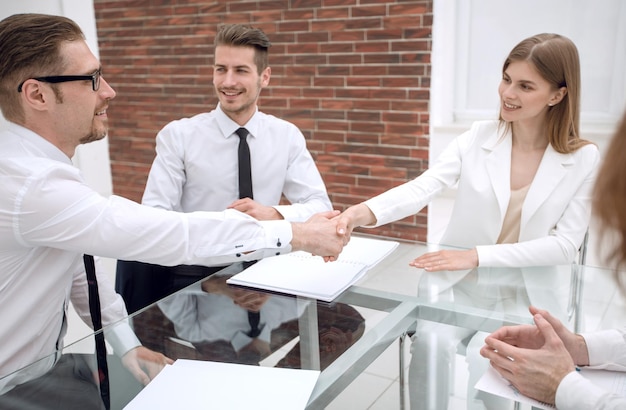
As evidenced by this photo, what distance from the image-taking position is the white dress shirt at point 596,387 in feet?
3.24

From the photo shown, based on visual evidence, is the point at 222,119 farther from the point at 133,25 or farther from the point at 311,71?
the point at 133,25

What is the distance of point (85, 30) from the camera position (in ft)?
13.2

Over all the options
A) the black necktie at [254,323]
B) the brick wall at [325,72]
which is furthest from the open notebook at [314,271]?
the brick wall at [325,72]

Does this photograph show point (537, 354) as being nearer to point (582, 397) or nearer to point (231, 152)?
point (582, 397)

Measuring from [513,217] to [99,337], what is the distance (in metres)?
1.48

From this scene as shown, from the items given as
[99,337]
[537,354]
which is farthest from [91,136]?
[537,354]

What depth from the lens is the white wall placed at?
347 cm

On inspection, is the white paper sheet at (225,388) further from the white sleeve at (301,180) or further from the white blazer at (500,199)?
the white sleeve at (301,180)

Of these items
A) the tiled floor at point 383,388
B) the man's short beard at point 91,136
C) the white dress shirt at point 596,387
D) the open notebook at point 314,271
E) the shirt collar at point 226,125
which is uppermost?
the man's short beard at point 91,136

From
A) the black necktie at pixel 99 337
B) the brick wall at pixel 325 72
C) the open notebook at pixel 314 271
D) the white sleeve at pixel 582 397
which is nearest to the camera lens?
the white sleeve at pixel 582 397

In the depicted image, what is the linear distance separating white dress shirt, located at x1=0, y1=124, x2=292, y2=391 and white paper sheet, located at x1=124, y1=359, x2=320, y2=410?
0.74 ft

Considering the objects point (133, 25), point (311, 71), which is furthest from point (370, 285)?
point (133, 25)

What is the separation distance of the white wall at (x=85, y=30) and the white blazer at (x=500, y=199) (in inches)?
76.6

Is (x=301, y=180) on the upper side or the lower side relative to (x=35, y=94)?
lower
